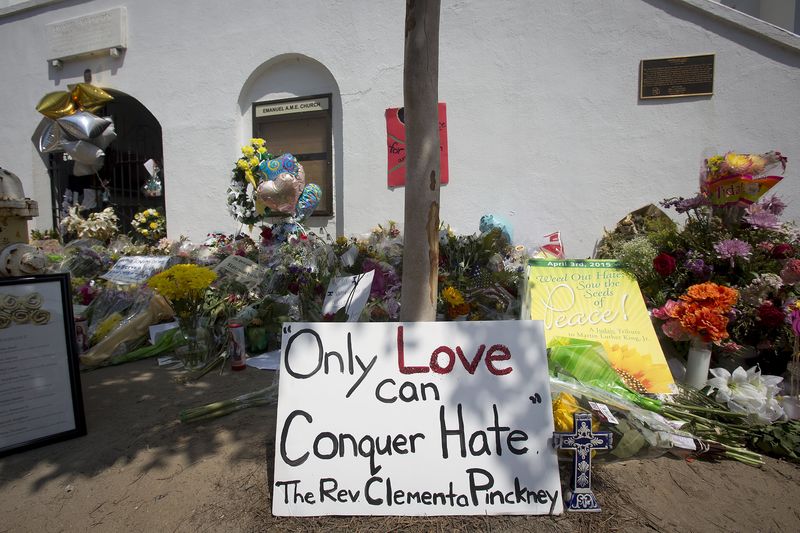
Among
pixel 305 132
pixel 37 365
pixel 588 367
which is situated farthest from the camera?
pixel 305 132

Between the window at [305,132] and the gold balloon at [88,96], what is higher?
the gold balloon at [88,96]

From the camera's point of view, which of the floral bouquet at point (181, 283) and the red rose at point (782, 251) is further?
the floral bouquet at point (181, 283)

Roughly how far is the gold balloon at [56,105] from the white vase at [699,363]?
9151 millimetres

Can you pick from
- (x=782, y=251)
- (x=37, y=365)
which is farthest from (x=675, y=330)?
(x=37, y=365)

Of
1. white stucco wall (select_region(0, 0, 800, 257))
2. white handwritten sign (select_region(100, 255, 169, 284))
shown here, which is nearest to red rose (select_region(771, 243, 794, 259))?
white stucco wall (select_region(0, 0, 800, 257))

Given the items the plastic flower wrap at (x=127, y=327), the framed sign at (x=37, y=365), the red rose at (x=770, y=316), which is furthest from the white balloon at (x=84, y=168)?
the red rose at (x=770, y=316)

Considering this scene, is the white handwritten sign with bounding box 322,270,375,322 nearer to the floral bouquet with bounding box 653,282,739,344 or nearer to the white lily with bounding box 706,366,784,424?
the floral bouquet with bounding box 653,282,739,344

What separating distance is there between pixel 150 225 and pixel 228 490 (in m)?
6.55

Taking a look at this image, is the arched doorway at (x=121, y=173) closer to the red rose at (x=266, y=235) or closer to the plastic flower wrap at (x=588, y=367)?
the red rose at (x=266, y=235)

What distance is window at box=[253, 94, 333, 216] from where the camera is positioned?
6109 millimetres

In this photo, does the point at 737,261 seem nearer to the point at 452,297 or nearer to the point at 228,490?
the point at 452,297

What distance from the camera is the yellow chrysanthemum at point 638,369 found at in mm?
2447

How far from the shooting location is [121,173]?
24.9 ft

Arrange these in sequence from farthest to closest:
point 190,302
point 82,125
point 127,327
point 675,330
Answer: point 82,125 < point 127,327 < point 190,302 < point 675,330
